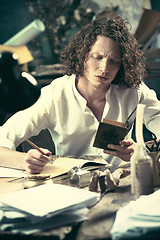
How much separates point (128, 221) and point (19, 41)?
2.65 metres

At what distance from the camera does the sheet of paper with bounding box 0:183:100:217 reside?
37.9 inches

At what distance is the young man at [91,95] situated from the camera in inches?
71.7

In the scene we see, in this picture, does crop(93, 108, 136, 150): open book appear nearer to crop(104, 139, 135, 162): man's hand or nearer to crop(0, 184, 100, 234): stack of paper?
crop(104, 139, 135, 162): man's hand

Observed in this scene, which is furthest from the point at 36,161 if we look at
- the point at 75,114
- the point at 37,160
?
the point at 75,114

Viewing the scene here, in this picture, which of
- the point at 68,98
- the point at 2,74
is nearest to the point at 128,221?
the point at 2,74

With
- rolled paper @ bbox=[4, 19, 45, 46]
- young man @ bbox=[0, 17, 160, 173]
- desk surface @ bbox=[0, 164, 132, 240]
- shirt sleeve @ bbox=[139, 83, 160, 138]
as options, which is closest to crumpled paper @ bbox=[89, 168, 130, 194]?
desk surface @ bbox=[0, 164, 132, 240]

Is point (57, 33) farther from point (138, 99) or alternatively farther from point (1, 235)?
point (1, 235)

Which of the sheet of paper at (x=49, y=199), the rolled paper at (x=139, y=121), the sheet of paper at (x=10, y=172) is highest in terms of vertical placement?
the rolled paper at (x=139, y=121)

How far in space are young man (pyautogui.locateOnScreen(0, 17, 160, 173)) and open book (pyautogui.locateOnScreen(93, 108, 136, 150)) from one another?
1.57 feet

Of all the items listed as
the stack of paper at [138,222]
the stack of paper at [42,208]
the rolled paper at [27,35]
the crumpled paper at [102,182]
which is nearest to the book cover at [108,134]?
the crumpled paper at [102,182]

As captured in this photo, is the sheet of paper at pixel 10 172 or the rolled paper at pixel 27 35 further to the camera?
the rolled paper at pixel 27 35

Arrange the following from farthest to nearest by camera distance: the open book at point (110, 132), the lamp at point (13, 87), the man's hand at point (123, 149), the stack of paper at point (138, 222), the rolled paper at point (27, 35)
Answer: the rolled paper at point (27, 35) < the man's hand at point (123, 149) < the open book at point (110, 132) < the lamp at point (13, 87) < the stack of paper at point (138, 222)

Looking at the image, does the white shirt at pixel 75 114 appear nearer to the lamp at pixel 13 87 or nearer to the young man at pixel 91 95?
the young man at pixel 91 95

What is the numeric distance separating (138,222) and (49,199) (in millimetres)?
287
